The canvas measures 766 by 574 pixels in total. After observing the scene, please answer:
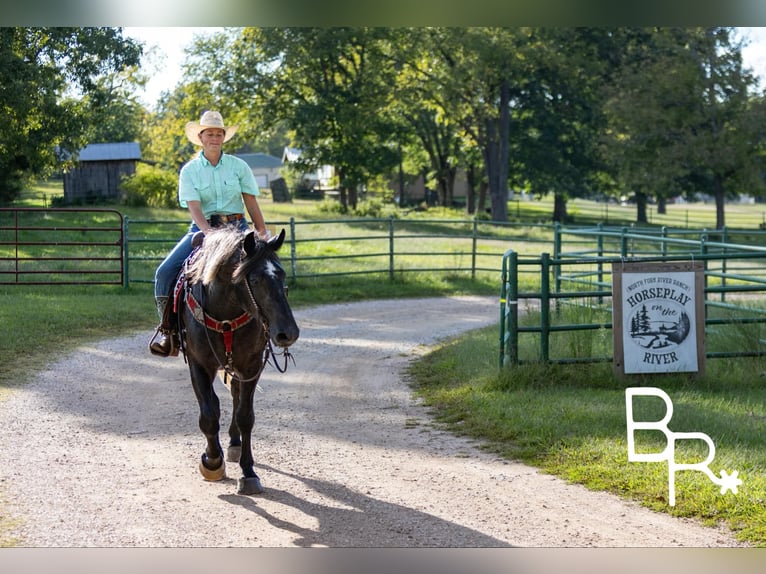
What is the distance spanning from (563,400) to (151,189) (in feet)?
31.3

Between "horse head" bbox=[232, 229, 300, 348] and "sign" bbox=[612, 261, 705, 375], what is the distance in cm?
328

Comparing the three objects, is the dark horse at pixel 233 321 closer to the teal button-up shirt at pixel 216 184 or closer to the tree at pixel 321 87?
the teal button-up shirt at pixel 216 184

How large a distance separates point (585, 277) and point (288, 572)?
32.1ft

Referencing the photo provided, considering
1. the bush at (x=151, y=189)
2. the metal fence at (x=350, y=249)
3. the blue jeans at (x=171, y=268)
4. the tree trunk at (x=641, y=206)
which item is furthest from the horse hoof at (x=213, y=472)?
the tree trunk at (x=641, y=206)

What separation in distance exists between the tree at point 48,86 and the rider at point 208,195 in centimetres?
483

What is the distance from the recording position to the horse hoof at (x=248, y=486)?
16.9 ft

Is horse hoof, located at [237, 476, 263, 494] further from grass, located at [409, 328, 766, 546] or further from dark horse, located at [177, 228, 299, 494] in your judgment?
grass, located at [409, 328, 766, 546]

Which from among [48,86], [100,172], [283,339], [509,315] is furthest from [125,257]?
[283,339]

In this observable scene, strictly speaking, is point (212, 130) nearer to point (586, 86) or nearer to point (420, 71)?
point (420, 71)

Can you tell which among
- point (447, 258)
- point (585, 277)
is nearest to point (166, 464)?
point (585, 277)

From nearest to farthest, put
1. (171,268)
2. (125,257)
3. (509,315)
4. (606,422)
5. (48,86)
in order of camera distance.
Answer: (171,268) → (606,422) → (509,315) → (48,86) → (125,257)

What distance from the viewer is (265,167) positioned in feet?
55.4

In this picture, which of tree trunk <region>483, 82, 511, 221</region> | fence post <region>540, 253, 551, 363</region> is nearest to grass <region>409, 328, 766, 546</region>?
fence post <region>540, 253, 551, 363</region>

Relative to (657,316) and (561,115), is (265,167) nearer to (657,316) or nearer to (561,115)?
(657,316)
